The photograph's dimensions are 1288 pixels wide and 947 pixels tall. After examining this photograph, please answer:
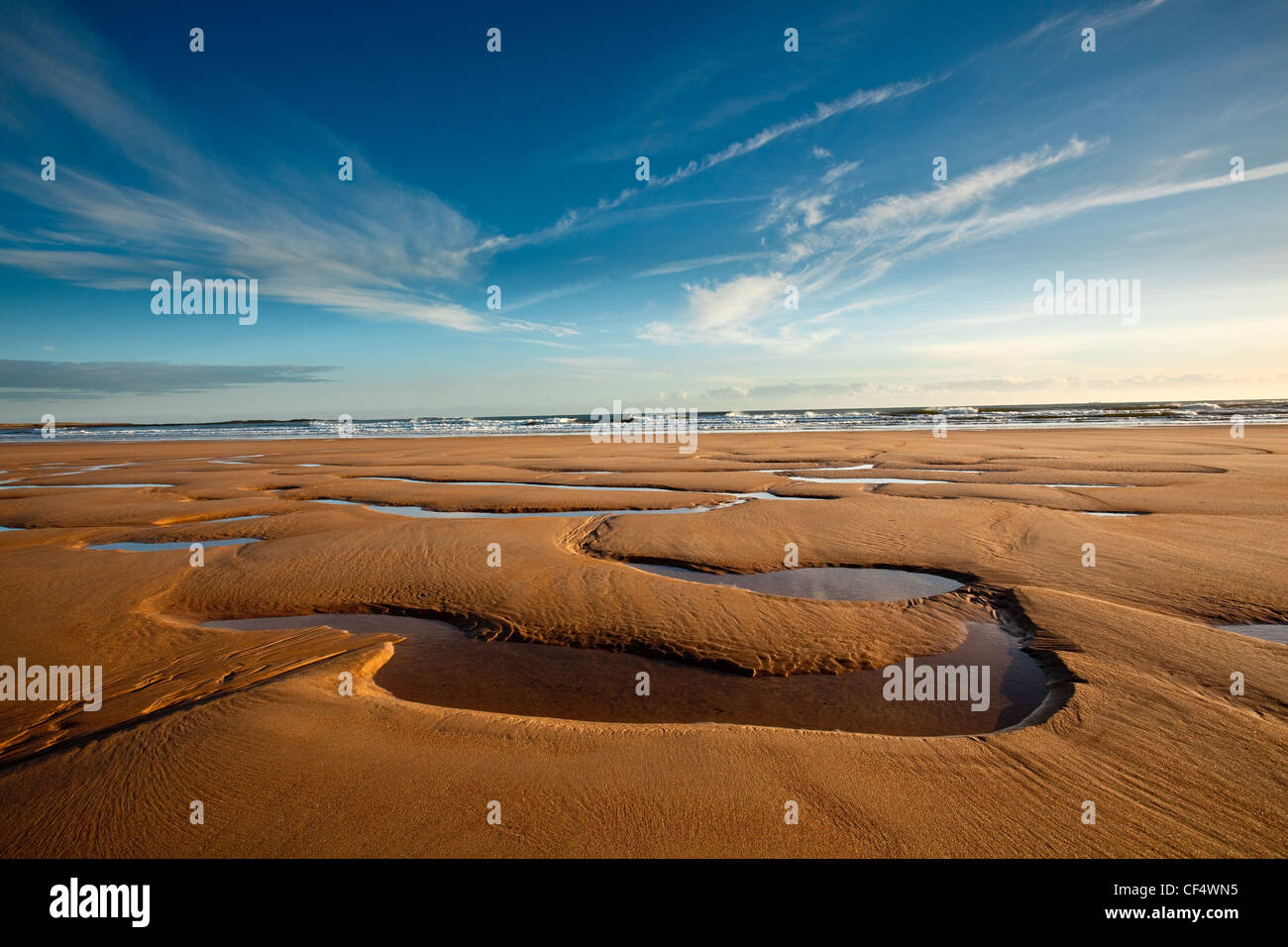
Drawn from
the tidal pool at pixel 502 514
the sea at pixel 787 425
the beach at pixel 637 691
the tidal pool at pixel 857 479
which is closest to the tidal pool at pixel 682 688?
the beach at pixel 637 691

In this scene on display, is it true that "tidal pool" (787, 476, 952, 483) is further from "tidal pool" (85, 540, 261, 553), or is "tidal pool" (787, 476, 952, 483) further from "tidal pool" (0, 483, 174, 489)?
"tidal pool" (0, 483, 174, 489)

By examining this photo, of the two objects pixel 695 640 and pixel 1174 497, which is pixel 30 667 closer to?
pixel 695 640

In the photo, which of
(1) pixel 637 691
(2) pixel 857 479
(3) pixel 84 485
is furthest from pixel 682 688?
(3) pixel 84 485

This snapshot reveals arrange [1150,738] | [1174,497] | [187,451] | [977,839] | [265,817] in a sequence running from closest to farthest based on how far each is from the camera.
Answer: [977,839] < [265,817] < [1150,738] < [1174,497] < [187,451]

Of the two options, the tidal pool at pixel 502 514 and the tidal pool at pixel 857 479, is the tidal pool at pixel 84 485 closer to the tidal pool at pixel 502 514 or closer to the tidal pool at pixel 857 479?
the tidal pool at pixel 502 514

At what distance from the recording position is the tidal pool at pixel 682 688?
432cm

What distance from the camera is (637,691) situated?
483cm

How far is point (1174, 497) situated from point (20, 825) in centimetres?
1772

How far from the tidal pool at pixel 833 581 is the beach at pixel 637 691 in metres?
0.25

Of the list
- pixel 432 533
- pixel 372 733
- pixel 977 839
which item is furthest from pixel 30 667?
pixel 977 839

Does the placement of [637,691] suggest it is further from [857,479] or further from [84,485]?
[84,485]

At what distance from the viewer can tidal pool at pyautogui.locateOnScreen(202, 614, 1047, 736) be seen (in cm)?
432
